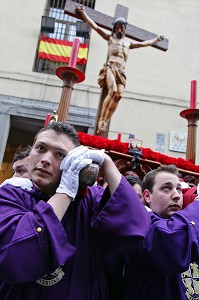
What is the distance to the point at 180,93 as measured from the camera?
8.08 metres

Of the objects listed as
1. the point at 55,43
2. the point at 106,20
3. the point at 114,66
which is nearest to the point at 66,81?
the point at 114,66

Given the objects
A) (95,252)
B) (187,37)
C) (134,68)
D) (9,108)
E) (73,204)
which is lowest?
(95,252)

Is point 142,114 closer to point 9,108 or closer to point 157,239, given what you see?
point 9,108

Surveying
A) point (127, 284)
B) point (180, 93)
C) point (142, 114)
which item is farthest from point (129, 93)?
point (127, 284)

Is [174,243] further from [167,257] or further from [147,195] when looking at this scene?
[147,195]

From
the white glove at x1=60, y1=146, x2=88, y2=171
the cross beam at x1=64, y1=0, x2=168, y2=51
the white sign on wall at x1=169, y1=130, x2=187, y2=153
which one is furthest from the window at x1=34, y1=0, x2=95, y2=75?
the white glove at x1=60, y1=146, x2=88, y2=171

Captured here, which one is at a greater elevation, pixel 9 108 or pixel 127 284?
pixel 9 108

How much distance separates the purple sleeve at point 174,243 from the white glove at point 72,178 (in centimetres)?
31

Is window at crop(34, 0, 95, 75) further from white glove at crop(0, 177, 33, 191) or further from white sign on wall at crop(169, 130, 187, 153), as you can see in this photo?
white glove at crop(0, 177, 33, 191)

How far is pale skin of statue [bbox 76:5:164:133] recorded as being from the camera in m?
4.01

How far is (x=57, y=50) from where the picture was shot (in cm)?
804

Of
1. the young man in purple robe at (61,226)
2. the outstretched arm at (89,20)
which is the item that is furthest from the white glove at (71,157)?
the outstretched arm at (89,20)

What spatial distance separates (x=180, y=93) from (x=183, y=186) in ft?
22.5

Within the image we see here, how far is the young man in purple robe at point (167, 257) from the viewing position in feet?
3.39
